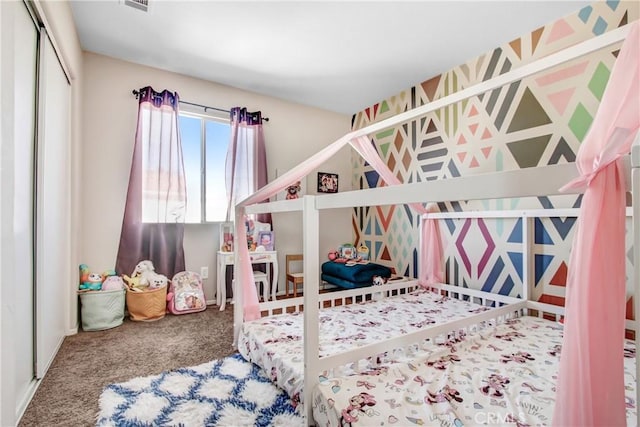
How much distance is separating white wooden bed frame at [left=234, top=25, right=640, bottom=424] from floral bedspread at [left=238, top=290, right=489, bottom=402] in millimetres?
138

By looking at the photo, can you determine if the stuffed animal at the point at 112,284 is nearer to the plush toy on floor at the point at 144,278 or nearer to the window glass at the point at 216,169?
the plush toy on floor at the point at 144,278

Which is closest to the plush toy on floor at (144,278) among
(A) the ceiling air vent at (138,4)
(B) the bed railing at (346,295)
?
(B) the bed railing at (346,295)

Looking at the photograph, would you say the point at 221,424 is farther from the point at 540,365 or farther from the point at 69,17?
the point at 69,17

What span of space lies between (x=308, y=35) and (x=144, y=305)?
2818 mm

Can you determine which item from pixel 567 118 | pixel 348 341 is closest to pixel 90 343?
pixel 348 341

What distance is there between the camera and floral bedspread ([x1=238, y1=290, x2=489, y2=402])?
158 cm

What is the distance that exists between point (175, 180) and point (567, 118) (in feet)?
11.4

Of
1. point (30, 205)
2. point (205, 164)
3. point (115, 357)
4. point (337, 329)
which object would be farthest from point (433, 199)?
point (205, 164)

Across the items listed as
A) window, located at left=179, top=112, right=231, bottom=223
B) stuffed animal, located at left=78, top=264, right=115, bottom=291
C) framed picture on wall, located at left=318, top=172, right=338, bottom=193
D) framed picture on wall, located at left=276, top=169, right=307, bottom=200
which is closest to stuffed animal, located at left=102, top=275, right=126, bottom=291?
stuffed animal, located at left=78, top=264, right=115, bottom=291

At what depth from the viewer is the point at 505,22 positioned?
238cm

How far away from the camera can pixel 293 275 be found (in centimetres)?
362

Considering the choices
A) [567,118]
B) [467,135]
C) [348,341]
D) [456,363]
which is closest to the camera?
[456,363]

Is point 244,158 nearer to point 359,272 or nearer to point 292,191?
point 292,191

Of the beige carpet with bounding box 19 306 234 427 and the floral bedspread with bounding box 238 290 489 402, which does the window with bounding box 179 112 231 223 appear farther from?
the floral bedspread with bounding box 238 290 489 402
